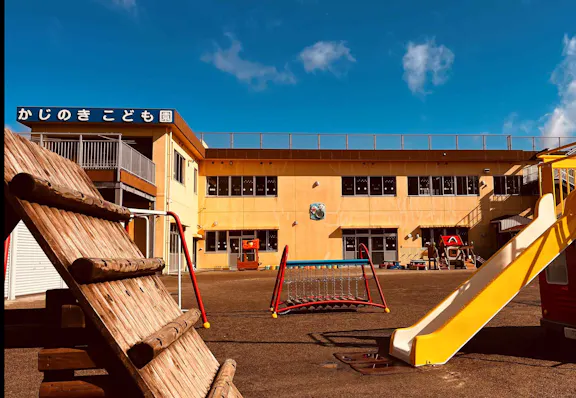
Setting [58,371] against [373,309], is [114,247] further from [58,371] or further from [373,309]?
[373,309]

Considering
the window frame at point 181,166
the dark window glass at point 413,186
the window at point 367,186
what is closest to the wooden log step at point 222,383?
the window frame at point 181,166

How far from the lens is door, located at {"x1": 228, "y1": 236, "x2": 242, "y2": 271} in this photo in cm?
3011

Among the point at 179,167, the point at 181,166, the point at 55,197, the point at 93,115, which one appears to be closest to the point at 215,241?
the point at 181,166

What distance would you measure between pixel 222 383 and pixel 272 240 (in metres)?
27.6

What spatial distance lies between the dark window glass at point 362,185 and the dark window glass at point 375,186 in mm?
393

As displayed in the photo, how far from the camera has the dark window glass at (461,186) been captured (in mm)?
31844

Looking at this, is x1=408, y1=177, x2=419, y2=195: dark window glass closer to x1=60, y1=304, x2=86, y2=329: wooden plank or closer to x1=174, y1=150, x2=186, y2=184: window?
x1=174, y1=150, x2=186, y2=184: window

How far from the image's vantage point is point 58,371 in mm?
2535

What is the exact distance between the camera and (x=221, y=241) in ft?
99.6

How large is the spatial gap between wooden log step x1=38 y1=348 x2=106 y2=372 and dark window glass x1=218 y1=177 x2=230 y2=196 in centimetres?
2838

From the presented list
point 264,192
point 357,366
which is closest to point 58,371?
point 357,366

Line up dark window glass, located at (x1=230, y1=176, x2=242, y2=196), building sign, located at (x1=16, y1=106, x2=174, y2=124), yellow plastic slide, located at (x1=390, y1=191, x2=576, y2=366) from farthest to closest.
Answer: dark window glass, located at (x1=230, y1=176, x2=242, y2=196), building sign, located at (x1=16, y1=106, x2=174, y2=124), yellow plastic slide, located at (x1=390, y1=191, x2=576, y2=366)

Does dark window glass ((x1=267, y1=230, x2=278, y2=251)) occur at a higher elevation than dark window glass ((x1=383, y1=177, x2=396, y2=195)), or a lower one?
lower

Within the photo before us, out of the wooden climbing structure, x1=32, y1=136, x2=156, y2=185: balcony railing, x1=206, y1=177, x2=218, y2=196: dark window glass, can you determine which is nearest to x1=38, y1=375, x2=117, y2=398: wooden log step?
the wooden climbing structure
